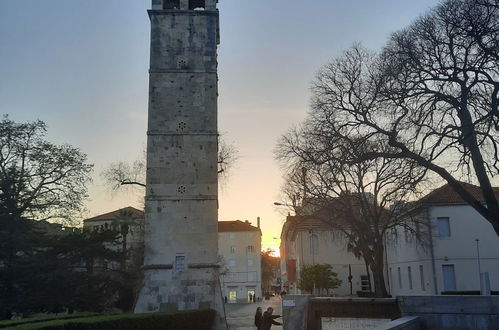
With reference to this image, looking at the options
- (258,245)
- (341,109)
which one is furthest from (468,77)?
(258,245)

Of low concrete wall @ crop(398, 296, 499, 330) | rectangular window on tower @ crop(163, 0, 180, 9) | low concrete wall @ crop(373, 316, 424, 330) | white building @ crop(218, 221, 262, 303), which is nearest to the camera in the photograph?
low concrete wall @ crop(373, 316, 424, 330)

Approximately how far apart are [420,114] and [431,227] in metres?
17.6

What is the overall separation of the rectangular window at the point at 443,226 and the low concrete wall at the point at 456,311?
21.8 metres

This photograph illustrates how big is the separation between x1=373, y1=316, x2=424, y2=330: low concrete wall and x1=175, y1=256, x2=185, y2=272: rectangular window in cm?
1160

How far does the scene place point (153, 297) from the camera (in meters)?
21.0

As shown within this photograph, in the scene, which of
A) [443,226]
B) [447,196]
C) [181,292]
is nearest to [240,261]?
[443,226]

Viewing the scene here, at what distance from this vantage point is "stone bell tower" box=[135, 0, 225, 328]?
70.3 ft

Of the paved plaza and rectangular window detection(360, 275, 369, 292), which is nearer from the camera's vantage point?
the paved plaza

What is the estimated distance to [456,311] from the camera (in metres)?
12.9

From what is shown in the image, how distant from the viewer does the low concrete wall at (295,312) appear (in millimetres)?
14797

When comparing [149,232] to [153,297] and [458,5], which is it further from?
[458,5]

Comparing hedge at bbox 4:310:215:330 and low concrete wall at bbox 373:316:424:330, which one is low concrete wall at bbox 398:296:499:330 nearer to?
low concrete wall at bbox 373:316:424:330

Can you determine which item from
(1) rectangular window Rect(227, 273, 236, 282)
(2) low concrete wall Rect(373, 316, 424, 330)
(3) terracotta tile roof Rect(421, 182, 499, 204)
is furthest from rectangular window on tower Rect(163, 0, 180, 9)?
(1) rectangular window Rect(227, 273, 236, 282)

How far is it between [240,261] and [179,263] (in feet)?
183
